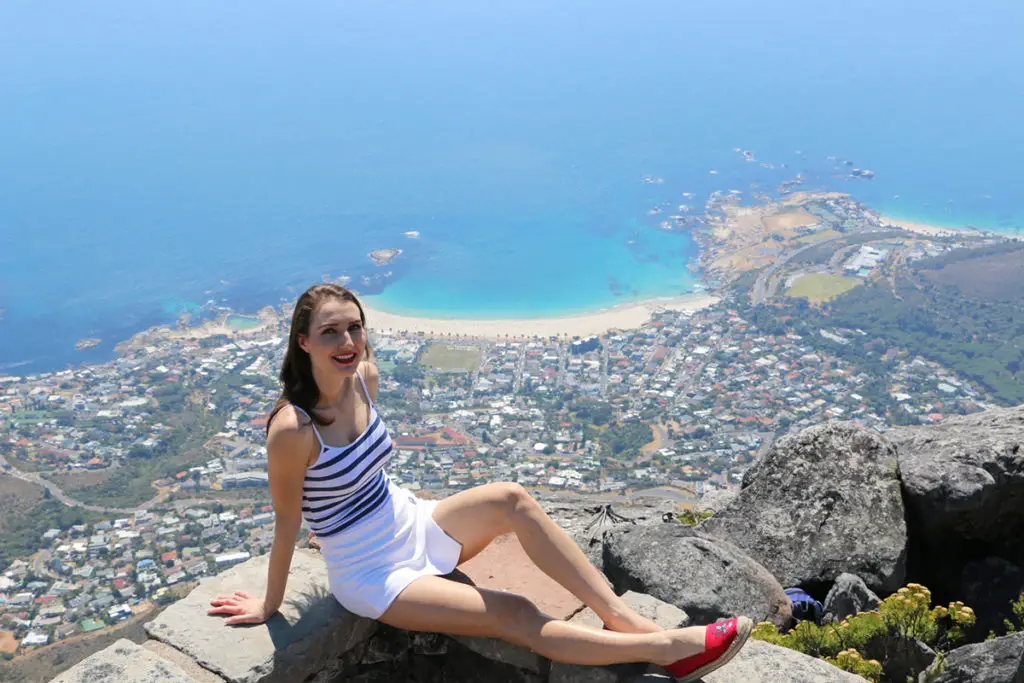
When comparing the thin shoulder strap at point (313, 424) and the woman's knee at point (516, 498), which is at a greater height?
the thin shoulder strap at point (313, 424)

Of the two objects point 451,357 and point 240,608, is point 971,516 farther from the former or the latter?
point 451,357

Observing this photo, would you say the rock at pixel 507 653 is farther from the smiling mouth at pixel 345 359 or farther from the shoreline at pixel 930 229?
the shoreline at pixel 930 229

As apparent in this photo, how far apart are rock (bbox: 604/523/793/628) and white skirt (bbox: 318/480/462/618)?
1320 millimetres

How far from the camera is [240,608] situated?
3455 millimetres

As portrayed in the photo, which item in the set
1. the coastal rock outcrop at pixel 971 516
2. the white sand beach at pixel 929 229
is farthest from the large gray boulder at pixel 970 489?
the white sand beach at pixel 929 229

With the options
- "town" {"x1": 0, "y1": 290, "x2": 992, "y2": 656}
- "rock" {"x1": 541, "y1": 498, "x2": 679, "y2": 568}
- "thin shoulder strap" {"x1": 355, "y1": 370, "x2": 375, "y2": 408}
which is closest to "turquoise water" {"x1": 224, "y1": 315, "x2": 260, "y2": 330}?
"town" {"x1": 0, "y1": 290, "x2": 992, "y2": 656}

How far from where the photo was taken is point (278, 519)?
3320 mm

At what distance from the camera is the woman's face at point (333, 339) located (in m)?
3.47

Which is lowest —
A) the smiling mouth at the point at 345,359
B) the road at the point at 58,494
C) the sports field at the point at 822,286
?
the road at the point at 58,494

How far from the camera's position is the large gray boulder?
4.97m

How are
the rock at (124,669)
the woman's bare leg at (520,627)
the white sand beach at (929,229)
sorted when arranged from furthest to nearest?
the white sand beach at (929,229), the woman's bare leg at (520,627), the rock at (124,669)

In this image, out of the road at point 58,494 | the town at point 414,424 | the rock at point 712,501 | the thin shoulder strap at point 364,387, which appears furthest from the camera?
the road at point 58,494

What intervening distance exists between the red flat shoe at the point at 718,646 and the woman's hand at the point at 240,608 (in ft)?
5.09

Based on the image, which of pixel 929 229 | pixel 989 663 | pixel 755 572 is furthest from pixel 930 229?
pixel 989 663
